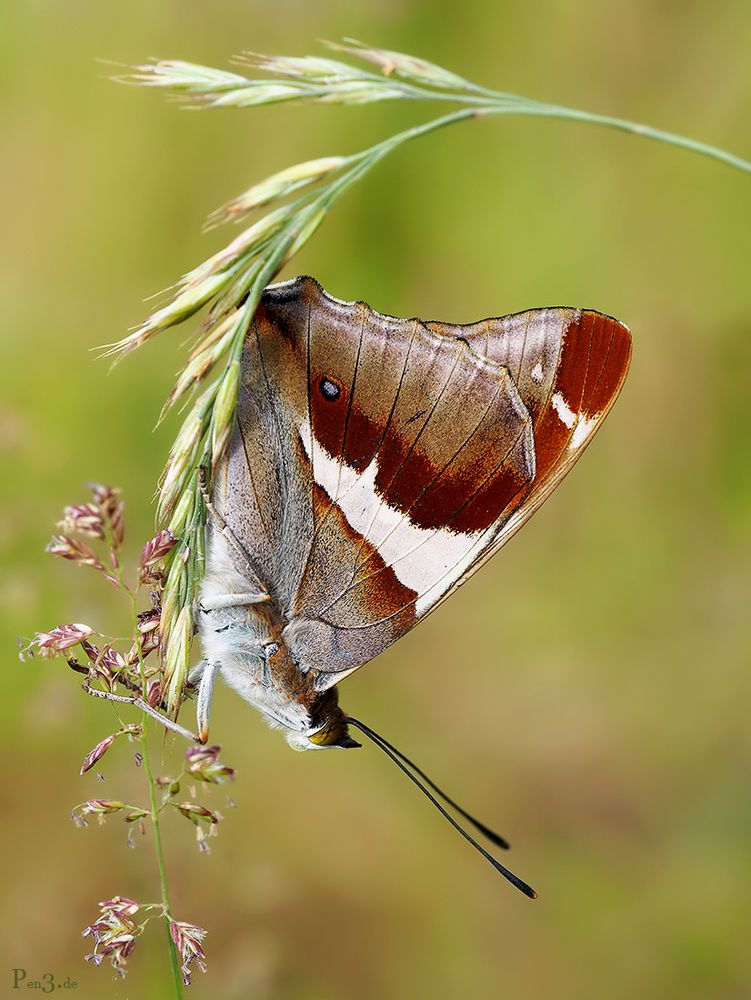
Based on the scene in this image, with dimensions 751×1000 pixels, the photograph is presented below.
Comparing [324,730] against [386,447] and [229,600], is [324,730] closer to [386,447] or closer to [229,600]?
[229,600]

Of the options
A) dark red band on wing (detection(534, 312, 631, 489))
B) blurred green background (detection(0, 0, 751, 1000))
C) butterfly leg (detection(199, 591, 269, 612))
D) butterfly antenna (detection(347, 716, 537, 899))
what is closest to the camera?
butterfly antenna (detection(347, 716, 537, 899))

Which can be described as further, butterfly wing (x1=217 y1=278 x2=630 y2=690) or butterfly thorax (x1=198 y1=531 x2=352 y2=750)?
butterfly thorax (x1=198 y1=531 x2=352 y2=750)

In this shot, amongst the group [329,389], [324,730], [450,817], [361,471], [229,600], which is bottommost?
[450,817]

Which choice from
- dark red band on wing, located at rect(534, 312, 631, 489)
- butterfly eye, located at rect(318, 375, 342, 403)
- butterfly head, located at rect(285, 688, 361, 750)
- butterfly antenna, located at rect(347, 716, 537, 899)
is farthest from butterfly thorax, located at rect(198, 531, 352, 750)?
dark red band on wing, located at rect(534, 312, 631, 489)

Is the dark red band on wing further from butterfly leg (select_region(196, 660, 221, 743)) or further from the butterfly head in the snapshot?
butterfly leg (select_region(196, 660, 221, 743))

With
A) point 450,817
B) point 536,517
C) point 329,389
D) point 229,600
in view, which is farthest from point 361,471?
point 536,517

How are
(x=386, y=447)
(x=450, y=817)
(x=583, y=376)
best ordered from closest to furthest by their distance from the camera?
(x=583, y=376), (x=386, y=447), (x=450, y=817)

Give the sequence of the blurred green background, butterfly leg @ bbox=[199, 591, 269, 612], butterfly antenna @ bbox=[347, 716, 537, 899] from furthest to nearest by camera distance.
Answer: the blurred green background
butterfly leg @ bbox=[199, 591, 269, 612]
butterfly antenna @ bbox=[347, 716, 537, 899]

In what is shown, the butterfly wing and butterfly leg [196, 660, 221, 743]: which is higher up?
the butterfly wing

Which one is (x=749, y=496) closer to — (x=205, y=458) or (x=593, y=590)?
(x=593, y=590)
